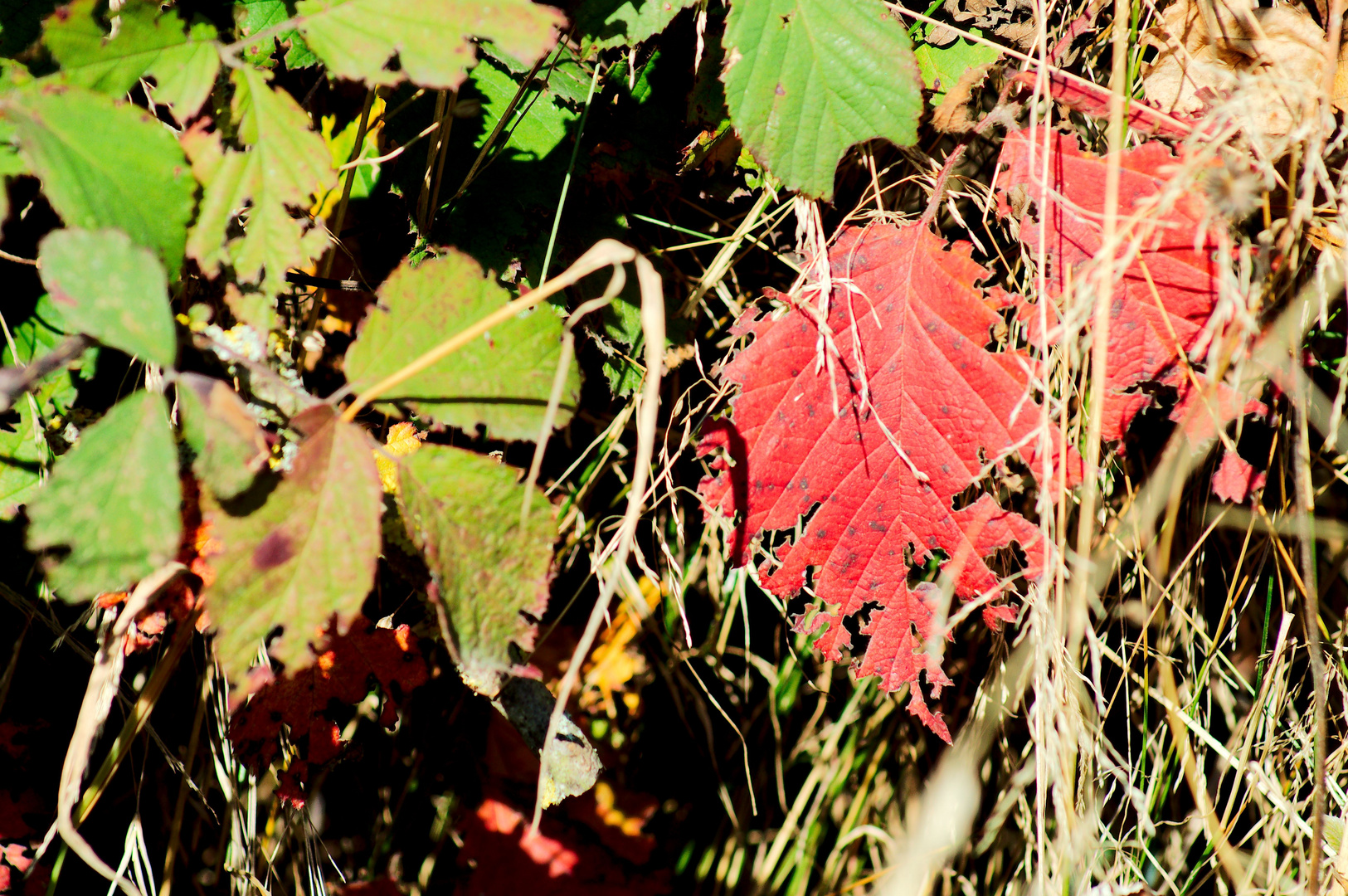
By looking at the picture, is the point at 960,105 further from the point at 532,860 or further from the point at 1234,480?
the point at 532,860

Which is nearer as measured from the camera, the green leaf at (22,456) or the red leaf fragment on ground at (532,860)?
the green leaf at (22,456)

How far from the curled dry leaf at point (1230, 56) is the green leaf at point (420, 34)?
2.33 ft

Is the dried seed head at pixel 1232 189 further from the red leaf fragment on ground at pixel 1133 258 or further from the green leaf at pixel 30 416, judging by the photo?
the green leaf at pixel 30 416

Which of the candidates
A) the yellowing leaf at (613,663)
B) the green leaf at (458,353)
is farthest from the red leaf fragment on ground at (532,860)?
the green leaf at (458,353)

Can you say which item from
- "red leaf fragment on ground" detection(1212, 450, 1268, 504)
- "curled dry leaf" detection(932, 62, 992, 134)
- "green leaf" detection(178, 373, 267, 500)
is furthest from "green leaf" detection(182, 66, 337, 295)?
"red leaf fragment on ground" detection(1212, 450, 1268, 504)

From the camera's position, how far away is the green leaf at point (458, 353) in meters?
0.66

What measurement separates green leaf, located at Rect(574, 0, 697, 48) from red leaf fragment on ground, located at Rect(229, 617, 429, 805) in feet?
2.18

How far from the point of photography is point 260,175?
0.67m

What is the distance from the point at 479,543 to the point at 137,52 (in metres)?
0.48

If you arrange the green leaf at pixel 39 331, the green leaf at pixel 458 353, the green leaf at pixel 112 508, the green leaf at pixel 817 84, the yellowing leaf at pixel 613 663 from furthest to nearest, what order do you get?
1. the yellowing leaf at pixel 613 663
2. the green leaf at pixel 39 331
3. the green leaf at pixel 817 84
4. the green leaf at pixel 458 353
5. the green leaf at pixel 112 508

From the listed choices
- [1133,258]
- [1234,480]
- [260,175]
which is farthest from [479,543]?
[1234,480]

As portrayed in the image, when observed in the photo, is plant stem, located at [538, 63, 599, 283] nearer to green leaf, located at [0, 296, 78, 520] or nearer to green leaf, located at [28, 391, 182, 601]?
green leaf, located at [28, 391, 182, 601]

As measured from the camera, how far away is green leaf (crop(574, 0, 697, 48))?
0.80 metres

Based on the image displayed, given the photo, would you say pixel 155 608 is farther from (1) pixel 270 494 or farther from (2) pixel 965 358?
(2) pixel 965 358
